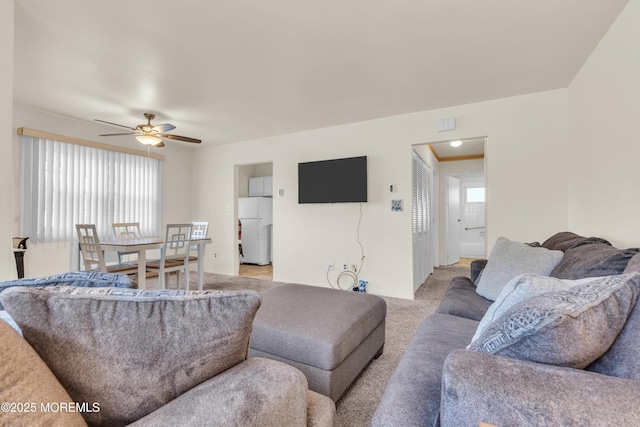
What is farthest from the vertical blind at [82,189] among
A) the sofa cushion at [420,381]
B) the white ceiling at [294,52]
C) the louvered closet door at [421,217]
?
the sofa cushion at [420,381]

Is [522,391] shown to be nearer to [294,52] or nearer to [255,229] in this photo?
[294,52]

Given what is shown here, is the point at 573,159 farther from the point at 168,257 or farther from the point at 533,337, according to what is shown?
the point at 168,257

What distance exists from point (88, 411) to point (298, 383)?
0.49m

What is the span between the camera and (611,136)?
2.01m

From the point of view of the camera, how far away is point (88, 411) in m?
0.66

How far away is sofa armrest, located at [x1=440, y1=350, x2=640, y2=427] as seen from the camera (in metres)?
0.59

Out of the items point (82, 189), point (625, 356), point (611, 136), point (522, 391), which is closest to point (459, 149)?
point (611, 136)

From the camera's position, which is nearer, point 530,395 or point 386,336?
point 530,395

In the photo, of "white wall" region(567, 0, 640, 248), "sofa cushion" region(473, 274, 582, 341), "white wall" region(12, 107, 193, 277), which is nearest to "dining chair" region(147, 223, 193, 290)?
"white wall" region(12, 107, 193, 277)

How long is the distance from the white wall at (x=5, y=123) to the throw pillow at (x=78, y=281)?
→ 52.9 inches

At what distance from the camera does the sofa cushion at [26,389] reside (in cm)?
48

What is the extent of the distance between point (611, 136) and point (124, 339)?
9.53 feet

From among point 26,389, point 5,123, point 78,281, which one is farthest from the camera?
point 5,123

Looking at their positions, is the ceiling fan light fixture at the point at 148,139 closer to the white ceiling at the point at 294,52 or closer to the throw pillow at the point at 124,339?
the white ceiling at the point at 294,52
